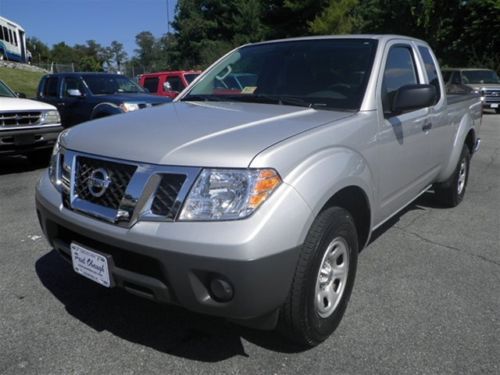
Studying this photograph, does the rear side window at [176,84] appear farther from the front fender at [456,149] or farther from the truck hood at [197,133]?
the truck hood at [197,133]

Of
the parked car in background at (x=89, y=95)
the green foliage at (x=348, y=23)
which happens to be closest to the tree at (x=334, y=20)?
the green foliage at (x=348, y=23)

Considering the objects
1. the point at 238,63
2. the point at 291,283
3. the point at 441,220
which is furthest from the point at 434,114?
the point at 291,283

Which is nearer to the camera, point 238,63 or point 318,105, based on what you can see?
point 318,105

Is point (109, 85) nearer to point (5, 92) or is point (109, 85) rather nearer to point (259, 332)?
point (5, 92)

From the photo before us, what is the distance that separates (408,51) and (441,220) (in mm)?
1944

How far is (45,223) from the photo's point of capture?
2803 millimetres

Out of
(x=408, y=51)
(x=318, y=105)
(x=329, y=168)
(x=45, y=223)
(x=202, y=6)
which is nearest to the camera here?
(x=329, y=168)

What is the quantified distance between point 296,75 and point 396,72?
80 centimetres

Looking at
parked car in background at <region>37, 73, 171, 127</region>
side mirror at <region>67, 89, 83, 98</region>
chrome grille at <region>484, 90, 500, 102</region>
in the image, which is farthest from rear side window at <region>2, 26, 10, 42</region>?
chrome grille at <region>484, 90, 500, 102</region>

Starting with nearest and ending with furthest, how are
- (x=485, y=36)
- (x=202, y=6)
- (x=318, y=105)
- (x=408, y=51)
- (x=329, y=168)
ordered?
(x=329, y=168) → (x=318, y=105) → (x=408, y=51) → (x=485, y=36) → (x=202, y=6)

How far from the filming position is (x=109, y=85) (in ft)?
33.6

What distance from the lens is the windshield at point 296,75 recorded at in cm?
327

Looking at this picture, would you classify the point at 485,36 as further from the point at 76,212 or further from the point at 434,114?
the point at 76,212

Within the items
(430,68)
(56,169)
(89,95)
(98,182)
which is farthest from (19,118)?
(430,68)
